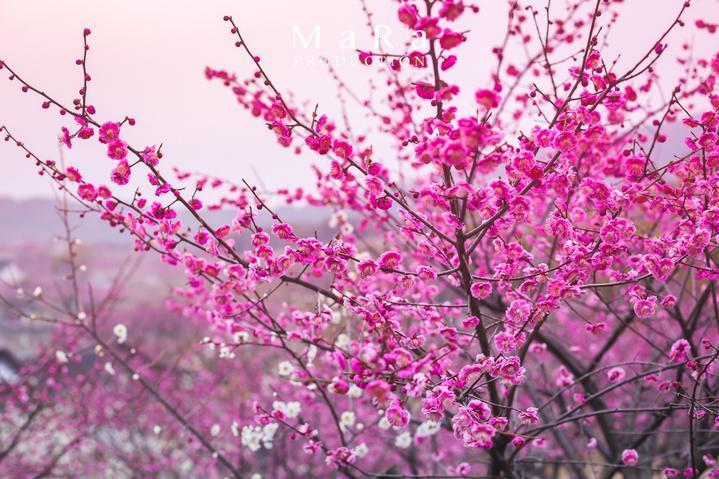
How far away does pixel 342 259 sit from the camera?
2.43 meters

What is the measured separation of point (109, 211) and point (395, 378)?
5.39 ft

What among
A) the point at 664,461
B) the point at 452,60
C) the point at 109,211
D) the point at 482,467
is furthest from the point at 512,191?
the point at 482,467

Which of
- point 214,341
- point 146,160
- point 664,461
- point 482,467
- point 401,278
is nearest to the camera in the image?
point 146,160

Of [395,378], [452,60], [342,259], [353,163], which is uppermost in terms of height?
[452,60]

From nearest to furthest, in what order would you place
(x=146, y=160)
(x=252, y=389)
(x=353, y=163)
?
(x=353, y=163) < (x=146, y=160) < (x=252, y=389)

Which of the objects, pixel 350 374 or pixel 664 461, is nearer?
pixel 350 374

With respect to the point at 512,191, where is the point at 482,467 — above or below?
above

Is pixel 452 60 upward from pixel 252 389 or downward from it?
downward

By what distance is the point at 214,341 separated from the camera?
358 cm

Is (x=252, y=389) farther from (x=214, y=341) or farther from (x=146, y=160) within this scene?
(x=146, y=160)

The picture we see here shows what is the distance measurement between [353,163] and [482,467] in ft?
25.1

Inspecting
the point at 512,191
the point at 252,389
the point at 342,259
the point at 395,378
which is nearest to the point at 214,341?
the point at 342,259

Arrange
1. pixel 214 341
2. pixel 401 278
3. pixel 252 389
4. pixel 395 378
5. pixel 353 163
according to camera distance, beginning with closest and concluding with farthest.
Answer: pixel 395 378 < pixel 353 163 < pixel 401 278 < pixel 214 341 < pixel 252 389

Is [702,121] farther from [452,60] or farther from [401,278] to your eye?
[401,278]
